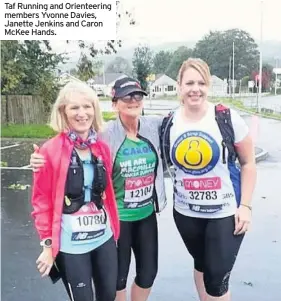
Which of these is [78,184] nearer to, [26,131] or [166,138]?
[166,138]

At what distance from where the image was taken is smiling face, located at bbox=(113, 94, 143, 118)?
280 cm

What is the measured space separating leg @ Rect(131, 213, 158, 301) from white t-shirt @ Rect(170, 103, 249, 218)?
0.25 metres

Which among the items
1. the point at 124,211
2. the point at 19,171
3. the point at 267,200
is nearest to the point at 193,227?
the point at 124,211

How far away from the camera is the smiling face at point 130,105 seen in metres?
2.80

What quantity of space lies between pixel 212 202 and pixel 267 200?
445 centimetres

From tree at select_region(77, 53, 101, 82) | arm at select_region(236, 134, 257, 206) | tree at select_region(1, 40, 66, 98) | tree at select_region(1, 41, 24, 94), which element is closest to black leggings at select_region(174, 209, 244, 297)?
arm at select_region(236, 134, 257, 206)

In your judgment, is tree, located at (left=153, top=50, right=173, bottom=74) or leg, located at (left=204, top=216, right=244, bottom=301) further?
tree, located at (left=153, top=50, right=173, bottom=74)

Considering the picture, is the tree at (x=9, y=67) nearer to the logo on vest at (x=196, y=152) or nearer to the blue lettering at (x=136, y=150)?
the blue lettering at (x=136, y=150)

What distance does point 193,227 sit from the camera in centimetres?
287

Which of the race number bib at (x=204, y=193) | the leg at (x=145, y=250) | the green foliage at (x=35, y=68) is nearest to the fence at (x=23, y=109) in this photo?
the green foliage at (x=35, y=68)

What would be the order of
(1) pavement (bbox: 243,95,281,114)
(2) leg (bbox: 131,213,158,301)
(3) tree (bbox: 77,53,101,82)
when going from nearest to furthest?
(2) leg (bbox: 131,213,158,301) < (3) tree (bbox: 77,53,101,82) < (1) pavement (bbox: 243,95,281,114)

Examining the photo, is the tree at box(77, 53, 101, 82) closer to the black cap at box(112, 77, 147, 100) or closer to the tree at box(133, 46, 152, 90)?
the tree at box(133, 46, 152, 90)

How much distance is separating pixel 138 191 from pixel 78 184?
1.37ft

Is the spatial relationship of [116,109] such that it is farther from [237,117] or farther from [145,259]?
[145,259]
